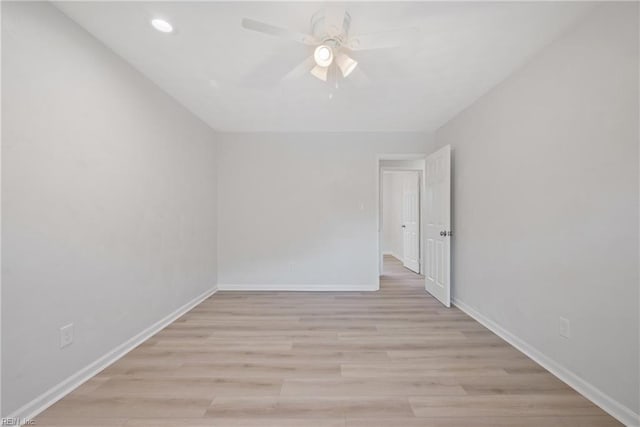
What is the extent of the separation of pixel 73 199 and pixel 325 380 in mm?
2035

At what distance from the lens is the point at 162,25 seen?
176 cm

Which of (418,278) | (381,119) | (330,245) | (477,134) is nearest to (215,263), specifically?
(330,245)

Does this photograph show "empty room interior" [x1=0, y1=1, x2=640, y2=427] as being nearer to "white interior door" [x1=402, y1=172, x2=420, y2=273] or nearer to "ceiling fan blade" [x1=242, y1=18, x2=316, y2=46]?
"ceiling fan blade" [x1=242, y1=18, x2=316, y2=46]

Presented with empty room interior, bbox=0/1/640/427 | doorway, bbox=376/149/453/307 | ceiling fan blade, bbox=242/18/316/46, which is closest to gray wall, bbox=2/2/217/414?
empty room interior, bbox=0/1/640/427

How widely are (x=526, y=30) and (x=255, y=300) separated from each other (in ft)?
12.3

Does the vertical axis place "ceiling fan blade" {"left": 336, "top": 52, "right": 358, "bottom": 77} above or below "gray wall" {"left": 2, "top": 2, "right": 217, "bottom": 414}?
above

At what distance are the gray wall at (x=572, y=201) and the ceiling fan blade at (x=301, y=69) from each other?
1751 mm

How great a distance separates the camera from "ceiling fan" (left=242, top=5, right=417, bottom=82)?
1.48 metres

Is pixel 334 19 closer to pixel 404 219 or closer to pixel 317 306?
pixel 317 306

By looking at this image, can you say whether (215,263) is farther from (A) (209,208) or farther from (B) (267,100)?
(B) (267,100)

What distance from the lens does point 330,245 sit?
4086 millimetres

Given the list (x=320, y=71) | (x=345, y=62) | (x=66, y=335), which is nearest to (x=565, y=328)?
(x=345, y=62)

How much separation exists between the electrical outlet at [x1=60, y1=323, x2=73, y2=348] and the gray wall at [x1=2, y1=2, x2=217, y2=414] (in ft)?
0.12

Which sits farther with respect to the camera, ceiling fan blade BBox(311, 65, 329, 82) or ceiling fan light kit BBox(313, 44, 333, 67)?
ceiling fan blade BBox(311, 65, 329, 82)
